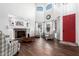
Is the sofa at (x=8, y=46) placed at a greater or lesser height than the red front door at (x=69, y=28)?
lesser

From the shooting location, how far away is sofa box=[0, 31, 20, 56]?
2736mm

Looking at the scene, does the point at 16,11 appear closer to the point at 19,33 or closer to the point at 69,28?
the point at 19,33

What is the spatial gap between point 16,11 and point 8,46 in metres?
0.84

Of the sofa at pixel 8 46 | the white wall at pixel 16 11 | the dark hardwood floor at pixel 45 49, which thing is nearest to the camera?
the sofa at pixel 8 46

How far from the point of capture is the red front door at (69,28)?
3.02m

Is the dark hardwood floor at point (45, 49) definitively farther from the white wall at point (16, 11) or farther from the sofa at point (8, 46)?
the white wall at point (16, 11)

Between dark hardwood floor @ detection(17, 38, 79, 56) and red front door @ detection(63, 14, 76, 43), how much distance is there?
0.69 ft

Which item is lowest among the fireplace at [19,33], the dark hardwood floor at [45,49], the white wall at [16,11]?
the dark hardwood floor at [45,49]

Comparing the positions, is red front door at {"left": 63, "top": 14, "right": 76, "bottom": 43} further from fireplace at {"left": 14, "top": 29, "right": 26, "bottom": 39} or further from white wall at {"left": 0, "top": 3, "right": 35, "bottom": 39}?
fireplace at {"left": 14, "top": 29, "right": 26, "bottom": 39}

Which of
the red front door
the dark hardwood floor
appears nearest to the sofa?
the dark hardwood floor

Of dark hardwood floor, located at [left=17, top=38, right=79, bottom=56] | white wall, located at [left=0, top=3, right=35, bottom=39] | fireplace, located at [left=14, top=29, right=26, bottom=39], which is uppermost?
white wall, located at [left=0, top=3, right=35, bottom=39]

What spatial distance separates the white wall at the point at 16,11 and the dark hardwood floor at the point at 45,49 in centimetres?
32

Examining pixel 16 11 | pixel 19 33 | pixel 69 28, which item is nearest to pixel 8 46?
pixel 19 33

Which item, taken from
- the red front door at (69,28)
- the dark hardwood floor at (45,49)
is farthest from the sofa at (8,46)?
the red front door at (69,28)
